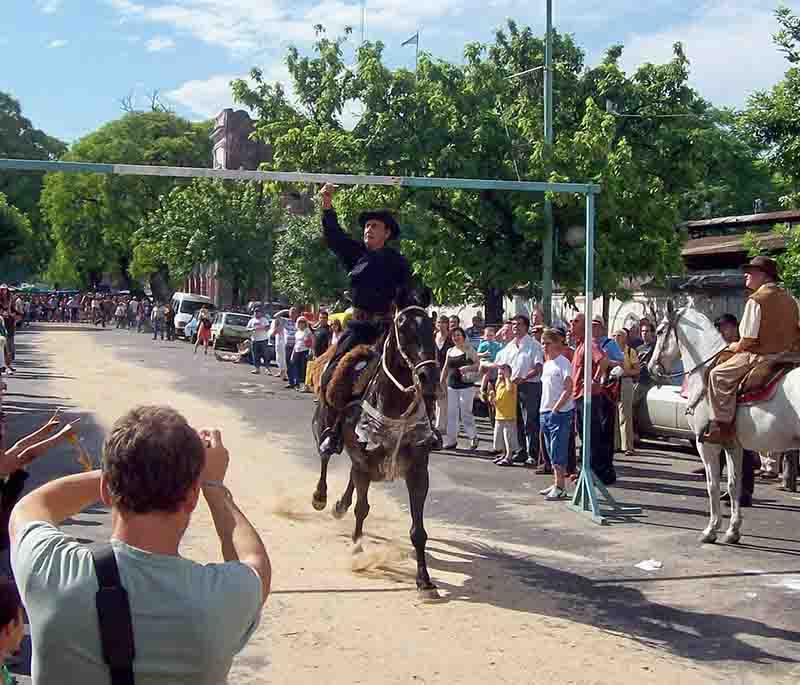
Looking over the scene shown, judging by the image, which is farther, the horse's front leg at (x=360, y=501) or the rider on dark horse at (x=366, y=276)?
the horse's front leg at (x=360, y=501)

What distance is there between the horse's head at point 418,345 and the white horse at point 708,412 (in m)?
3.59

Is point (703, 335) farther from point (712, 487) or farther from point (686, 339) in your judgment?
point (712, 487)

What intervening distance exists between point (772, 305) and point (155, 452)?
8622mm

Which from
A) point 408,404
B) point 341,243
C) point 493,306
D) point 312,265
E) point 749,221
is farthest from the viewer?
point 312,265

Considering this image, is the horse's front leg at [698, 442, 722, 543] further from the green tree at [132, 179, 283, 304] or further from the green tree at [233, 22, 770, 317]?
the green tree at [132, 179, 283, 304]

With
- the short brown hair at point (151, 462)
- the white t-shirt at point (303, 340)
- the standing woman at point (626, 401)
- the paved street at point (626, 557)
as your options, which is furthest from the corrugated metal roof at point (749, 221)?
the short brown hair at point (151, 462)

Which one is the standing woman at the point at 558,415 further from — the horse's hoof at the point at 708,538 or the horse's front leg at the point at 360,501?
the horse's front leg at the point at 360,501

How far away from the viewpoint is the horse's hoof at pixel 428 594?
793 centimetres

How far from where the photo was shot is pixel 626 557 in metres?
9.51

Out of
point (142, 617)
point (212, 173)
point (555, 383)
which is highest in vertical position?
point (212, 173)

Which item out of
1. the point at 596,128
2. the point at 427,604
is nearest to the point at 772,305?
the point at 427,604

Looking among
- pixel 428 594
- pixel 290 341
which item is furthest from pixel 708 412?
pixel 290 341

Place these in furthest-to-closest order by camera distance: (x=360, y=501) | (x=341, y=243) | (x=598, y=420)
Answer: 1. (x=598, y=420)
2. (x=360, y=501)
3. (x=341, y=243)

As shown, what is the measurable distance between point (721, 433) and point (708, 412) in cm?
27
